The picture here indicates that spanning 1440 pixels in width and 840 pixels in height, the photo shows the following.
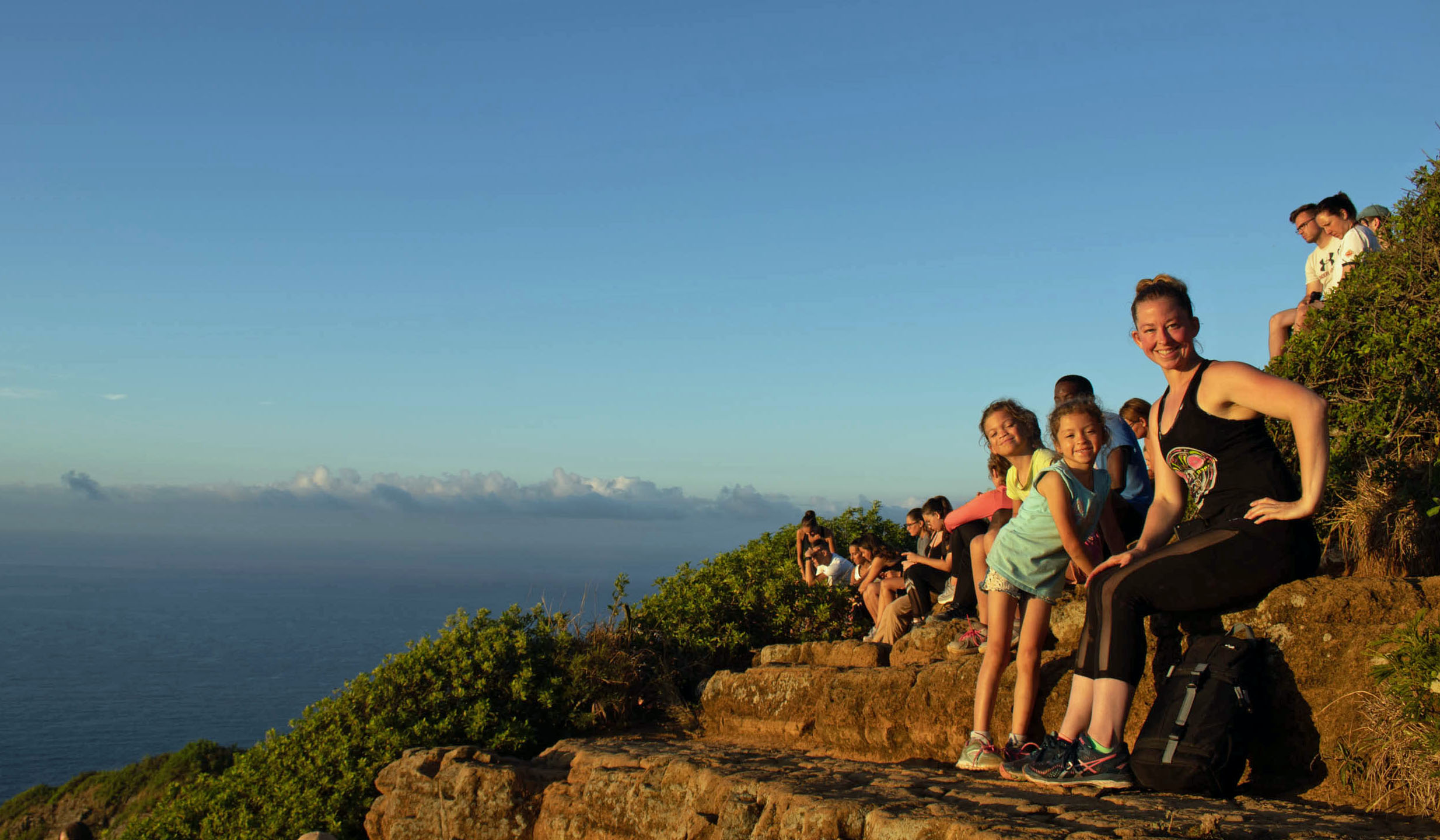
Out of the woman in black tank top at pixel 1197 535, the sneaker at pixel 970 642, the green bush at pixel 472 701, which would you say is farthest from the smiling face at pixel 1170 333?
the green bush at pixel 472 701

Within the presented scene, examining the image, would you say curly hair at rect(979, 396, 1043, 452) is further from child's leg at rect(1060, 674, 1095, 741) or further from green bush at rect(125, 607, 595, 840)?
green bush at rect(125, 607, 595, 840)

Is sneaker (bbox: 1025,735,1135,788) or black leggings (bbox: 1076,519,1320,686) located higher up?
black leggings (bbox: 1076,519,1320,686)

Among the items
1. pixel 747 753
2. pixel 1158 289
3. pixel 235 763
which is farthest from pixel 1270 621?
pixel 235 763

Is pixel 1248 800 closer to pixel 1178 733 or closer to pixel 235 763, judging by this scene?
pixel 1178 733

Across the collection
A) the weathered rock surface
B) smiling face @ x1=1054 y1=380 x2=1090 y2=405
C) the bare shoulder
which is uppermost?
smiling face @ x1=1054 y1=380 x2=1090 y2=405

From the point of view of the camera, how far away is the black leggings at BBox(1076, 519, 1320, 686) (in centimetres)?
392

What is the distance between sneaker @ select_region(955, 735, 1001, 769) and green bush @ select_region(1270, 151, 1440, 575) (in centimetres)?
295

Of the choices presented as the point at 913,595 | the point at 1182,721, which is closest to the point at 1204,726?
the point at 1182,721

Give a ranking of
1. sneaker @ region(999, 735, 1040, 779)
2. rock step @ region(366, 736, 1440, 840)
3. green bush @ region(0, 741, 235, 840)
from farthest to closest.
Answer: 1. green bush @ region(0, 741, 235, 840)
2. sneaker @ region(999, 735, 1040, 779)
3. rock step @ region(366, 736, 1440, 840)

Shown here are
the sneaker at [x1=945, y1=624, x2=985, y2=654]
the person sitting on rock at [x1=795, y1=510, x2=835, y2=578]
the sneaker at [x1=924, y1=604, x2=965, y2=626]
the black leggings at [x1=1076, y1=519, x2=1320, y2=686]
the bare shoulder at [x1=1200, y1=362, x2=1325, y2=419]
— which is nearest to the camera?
the bare shoulder at [x1=1200, y1=362, x2=1325, y2=419]

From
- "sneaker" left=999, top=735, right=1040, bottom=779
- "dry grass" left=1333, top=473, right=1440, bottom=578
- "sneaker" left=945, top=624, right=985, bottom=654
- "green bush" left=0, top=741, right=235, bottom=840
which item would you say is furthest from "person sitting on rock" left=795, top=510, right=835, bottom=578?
"green bush" left=0, top=741, right=235, bottom=840

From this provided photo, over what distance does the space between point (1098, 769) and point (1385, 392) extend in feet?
15.2

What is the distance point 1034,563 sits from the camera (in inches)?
192

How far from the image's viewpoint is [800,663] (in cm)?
725
